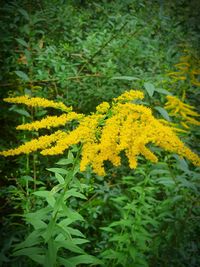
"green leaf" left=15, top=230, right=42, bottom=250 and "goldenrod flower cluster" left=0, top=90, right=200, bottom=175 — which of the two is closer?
"goldenrod flower cluster" left=0, top=90, right=200, bottom=175

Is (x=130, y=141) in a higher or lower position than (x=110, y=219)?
higher

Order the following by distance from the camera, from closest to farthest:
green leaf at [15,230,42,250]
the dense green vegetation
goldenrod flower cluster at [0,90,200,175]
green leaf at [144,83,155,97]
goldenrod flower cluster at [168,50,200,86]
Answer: goldenrod flower cluster at [0,90,200,175]
green leaf at [15,230,42,250]
green leaf at [144,83,155,97]
the dense green vegetation
goldenrod flower cluster at [168,50,200,86]

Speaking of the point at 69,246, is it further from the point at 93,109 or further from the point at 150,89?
the point at 93,109

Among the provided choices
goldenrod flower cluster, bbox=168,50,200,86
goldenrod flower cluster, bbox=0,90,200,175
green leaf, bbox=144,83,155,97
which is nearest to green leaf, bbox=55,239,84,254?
goldenrod flower cluster, bbox=0,90,200,175

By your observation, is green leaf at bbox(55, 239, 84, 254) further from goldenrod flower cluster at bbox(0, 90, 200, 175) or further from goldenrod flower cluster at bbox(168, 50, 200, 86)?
goldenrod flower cluster at bbox(168, 50, 200, 86)

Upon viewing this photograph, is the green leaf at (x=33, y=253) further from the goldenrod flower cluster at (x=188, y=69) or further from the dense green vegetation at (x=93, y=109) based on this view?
the goldenrod flower cluster at (x=188, y=69)

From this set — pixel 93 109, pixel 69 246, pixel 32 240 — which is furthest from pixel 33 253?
pixel 93 109

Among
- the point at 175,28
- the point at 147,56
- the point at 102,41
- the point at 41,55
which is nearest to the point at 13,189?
the point at 41,55

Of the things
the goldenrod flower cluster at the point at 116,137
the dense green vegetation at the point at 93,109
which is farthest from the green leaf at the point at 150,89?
the goldenrod flower cluster at the point at 116,137

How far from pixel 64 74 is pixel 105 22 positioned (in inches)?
52.7

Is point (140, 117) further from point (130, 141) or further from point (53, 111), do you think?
point (53, 111)

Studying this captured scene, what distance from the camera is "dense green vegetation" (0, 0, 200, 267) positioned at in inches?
116

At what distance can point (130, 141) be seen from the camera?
201cm

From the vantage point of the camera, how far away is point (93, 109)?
4.01 m
